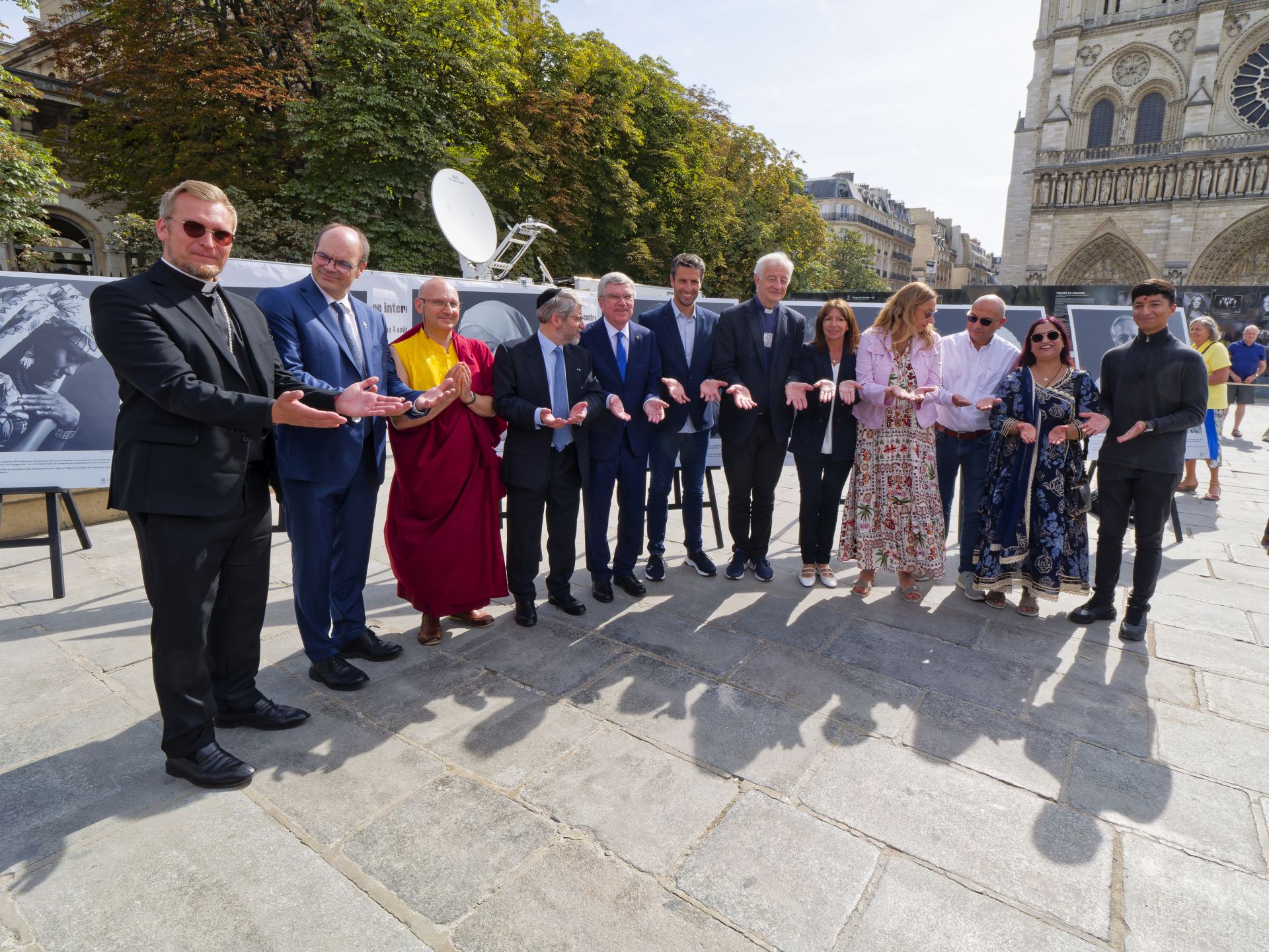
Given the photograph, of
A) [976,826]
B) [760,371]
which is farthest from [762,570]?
[976,826]

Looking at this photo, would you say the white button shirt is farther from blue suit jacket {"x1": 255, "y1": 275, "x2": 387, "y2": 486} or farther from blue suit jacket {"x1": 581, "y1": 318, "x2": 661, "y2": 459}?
blue suit jacket {"x1": 255, "y1": 275, "x2": 387, "y2": 486}

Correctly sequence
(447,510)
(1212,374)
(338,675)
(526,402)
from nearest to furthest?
1. (338,675)
2. (447,510)
3. (526,402)
4. (1212,374)

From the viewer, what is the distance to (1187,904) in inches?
81.9

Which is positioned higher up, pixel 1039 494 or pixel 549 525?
pixel 1039 494

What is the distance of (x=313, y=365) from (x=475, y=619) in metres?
1.75

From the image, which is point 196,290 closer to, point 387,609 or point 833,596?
point 387,609

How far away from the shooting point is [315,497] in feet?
10.6

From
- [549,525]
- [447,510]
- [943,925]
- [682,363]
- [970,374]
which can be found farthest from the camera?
[682,363]

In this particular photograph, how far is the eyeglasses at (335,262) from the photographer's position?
313cm

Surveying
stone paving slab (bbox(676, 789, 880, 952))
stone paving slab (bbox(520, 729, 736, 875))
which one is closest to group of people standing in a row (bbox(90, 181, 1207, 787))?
stone paving slab (bbox(520, 729, 736, 875))

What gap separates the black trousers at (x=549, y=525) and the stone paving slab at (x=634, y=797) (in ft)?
4.81

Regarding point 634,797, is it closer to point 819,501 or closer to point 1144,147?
point 819,501

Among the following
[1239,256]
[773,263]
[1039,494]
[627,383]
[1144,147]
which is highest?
[1144,147]

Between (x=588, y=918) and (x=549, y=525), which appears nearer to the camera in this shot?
(x=588, y=918)
